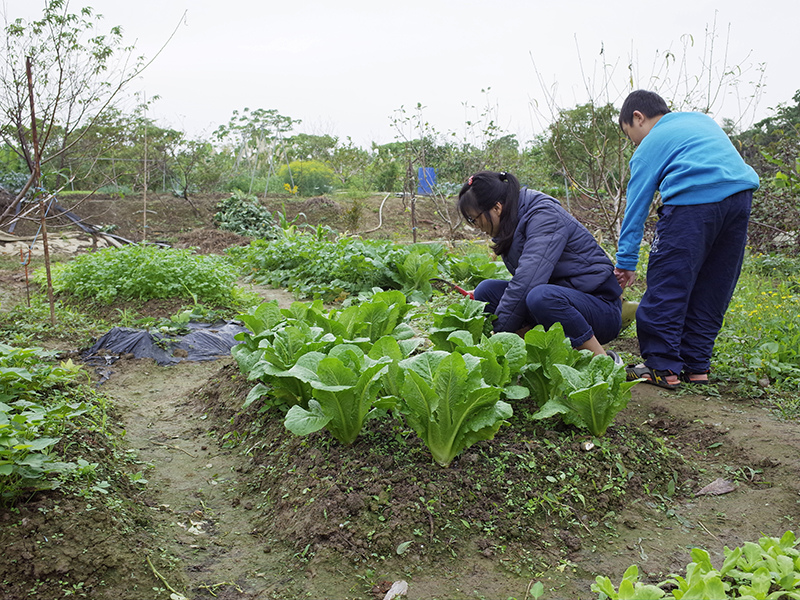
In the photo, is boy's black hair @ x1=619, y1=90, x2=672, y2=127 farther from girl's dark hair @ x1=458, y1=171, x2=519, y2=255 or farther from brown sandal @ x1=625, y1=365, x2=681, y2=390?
brown sandal @ x1=625, y1=365, x2=681, y2=390

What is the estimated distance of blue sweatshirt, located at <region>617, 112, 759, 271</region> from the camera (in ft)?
10.6

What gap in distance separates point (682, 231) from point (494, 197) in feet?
3.54

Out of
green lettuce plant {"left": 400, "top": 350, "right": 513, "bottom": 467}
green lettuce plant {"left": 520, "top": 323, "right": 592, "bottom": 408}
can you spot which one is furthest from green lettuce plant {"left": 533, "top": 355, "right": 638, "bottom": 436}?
green lettuce plant {"left": 400, "top": 350, "right": 513, "bottom": 467}

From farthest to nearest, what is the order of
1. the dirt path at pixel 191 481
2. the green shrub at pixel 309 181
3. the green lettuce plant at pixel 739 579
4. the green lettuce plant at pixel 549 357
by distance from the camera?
the green shrub at pixel 309 181 < the green lettuce plant at pixel 549 357 < the dirt path at pixel 191 481 < the green lettuce plant at pixel 739 579

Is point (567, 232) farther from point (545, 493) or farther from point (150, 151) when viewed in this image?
point (150, 151)

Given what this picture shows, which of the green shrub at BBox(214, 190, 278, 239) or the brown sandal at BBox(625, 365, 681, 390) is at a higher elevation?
the green shrub at BBox(214, 190, 278, 239)

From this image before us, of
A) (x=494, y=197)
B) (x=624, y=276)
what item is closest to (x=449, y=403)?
(x=494, y=197)

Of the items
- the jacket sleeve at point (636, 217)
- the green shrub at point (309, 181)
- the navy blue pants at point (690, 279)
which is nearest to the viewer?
the navy blue pants at point (690, 279)

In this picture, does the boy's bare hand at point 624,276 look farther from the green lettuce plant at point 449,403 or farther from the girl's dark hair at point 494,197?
the green lettuce plant at point 449,403

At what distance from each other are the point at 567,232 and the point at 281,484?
6.62 feet

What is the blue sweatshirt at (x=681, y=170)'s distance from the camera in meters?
3.22

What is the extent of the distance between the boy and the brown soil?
2.01 ft

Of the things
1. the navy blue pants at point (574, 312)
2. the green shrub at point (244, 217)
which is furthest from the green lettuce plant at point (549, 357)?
the green shrub at point (244, 217)

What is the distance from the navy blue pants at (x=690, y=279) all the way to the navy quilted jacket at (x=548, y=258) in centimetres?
26
